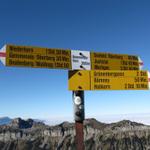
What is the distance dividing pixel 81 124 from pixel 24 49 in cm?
268

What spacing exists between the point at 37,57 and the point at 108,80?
222 centimetres

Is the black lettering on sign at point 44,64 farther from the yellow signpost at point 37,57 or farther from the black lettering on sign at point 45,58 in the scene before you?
the black lettering on sign at point 45,58

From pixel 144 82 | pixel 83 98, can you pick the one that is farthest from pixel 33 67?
pixel 144 82

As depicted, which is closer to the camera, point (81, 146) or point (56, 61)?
point (81, 146)

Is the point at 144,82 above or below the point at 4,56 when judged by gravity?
below

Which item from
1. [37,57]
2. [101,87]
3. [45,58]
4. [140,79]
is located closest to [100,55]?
[101,87]

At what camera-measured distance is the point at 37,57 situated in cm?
1044

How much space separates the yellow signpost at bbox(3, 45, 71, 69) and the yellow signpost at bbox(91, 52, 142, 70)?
980 millimetres

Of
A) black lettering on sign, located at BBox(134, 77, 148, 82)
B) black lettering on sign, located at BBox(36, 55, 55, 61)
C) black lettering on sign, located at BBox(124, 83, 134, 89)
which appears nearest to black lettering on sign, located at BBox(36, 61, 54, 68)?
black lettering on sign, located at BBox(36, 55, 55, 61)

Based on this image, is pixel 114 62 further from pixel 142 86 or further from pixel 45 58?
pixel 45 58

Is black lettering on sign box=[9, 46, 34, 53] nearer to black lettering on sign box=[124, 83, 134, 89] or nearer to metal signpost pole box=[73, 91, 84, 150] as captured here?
metal signpost pole box=[73, 91, 84, 150]

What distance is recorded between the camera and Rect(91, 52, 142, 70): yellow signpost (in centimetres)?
1120

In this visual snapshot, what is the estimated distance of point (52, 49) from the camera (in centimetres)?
1064

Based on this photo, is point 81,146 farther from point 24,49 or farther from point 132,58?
point 132,58
